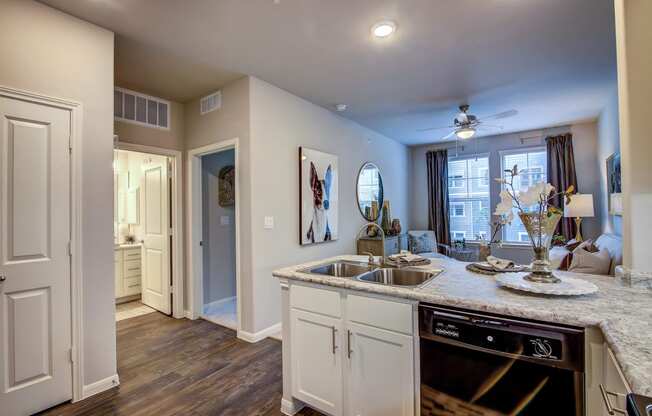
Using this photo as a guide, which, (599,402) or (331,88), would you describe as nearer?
(599,402)

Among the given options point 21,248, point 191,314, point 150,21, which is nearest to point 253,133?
point 150,21

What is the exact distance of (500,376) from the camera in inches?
49.8

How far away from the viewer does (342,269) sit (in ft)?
7.58

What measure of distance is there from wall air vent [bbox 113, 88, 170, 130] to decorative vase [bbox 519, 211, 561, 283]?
3.75 metres

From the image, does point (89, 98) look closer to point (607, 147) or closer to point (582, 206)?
point (582, 206)

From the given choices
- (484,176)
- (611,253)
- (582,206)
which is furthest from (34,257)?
(484,176)

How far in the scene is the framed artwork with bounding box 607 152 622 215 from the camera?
11.3ft

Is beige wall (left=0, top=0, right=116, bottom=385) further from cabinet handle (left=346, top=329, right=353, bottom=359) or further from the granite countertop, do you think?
cabinet handle (left=346, top=329, right=353, bottom=359)

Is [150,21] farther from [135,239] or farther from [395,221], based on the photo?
[395,221]

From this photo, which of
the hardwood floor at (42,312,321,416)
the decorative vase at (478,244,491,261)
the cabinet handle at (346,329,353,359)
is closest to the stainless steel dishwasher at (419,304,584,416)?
the cabinet handle at (346,329,353,359)

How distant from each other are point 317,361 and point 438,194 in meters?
5.26

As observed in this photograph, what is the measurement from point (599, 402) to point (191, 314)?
12.4ft

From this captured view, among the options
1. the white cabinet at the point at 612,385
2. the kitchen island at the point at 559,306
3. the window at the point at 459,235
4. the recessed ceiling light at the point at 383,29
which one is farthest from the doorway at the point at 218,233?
the window at the point at 459,235

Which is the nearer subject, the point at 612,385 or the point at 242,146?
the point at 612,385
